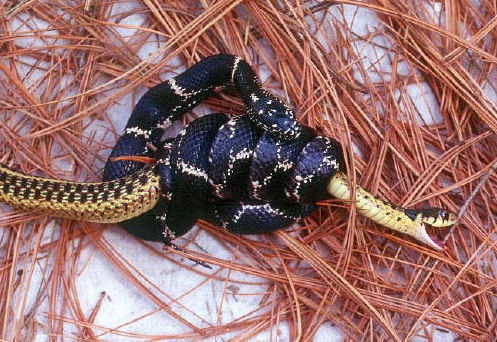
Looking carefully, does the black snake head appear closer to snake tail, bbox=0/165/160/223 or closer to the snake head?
snake tail, bbox=0/165/160/223

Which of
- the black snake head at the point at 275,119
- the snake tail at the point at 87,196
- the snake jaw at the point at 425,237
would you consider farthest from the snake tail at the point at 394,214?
the snake tail at the point at 87,196

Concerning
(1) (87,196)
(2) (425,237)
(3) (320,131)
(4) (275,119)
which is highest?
(3) (320,131)

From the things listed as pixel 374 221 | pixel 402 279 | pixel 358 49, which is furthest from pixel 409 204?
pixel 358 49

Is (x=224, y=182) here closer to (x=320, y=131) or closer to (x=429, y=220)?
(x=320, y=131)

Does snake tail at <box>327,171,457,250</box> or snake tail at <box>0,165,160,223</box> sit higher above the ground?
snake tail at <box>327,171,457,250</box>

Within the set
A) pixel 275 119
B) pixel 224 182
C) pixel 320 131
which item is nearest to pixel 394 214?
pixel 320 131

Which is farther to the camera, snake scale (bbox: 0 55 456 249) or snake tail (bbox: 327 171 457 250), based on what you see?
snake tail (bbox: 327 171 457 250)

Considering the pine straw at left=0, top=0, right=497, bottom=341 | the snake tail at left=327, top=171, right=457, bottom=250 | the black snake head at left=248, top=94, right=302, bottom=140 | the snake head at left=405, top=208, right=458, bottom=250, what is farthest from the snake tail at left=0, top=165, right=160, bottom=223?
the snake head at left=405, top=208, right=458, bottom=250
